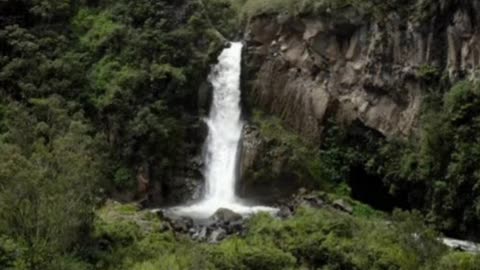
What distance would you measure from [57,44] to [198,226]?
1451 centimetres

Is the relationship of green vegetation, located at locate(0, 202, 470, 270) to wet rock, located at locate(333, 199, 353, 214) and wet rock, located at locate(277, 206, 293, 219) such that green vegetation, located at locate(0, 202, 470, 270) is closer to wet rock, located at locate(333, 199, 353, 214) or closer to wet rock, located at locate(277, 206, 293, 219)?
wet rock, located at locate(277, 206, 293, 219)

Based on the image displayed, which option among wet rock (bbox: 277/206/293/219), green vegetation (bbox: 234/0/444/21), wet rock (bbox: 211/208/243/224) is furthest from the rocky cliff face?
wet rock (bbox: 211/208/243/224)

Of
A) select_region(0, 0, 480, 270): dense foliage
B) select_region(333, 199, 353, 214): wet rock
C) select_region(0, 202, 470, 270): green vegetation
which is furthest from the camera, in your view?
select_region(333, 199, 353, 214): wet rock

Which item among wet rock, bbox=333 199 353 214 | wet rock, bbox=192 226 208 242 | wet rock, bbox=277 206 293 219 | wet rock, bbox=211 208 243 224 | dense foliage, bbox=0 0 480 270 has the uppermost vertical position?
dense foliage, bbox=0 0 480 270

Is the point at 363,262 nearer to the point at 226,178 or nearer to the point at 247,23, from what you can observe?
the point at 226,178

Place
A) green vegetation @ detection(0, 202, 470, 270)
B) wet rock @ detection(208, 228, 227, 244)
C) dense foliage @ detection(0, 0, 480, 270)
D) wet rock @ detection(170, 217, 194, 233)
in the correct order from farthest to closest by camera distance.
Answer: wet rock @ detection(170, 217, 194, 233), wet rock @ detection(208, 228, 227, 244), green vegetation @ detection(0, 202, 470, 270), dense foliage @ detection(0, 0, 480, 270)

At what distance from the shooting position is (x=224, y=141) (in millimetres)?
36812

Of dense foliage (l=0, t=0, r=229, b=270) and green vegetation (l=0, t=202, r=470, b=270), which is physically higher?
dense foliage (l=0, t=0, r=229, b=270)

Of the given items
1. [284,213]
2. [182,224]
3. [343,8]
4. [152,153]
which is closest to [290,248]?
[182,224]

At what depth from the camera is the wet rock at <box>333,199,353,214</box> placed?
32.1m

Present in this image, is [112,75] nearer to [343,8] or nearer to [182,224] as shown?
[182,224]

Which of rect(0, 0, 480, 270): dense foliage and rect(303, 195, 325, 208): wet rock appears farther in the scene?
rect(303, 195, 325, 208): wet rock

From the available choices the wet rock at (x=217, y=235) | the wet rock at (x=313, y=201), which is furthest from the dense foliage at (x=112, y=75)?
the wet rock at (x=313, y=201)

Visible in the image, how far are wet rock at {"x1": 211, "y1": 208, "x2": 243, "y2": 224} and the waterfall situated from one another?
5.09 ft
